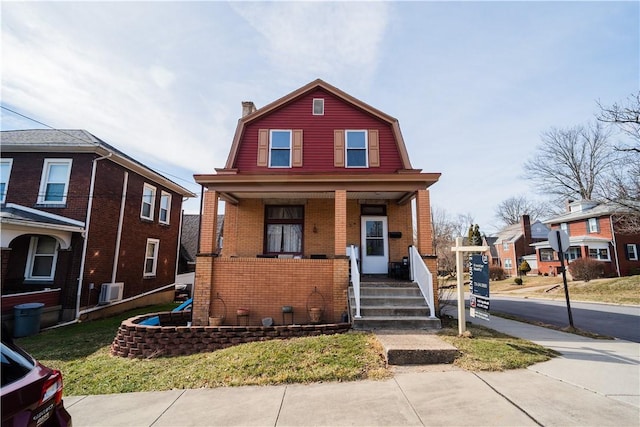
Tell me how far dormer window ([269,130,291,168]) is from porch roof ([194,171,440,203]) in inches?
87.4

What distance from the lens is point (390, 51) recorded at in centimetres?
866

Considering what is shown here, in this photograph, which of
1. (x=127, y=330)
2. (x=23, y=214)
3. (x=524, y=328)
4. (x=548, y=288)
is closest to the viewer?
(x=127, y=330)

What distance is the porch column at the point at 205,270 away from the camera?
811 centimetres

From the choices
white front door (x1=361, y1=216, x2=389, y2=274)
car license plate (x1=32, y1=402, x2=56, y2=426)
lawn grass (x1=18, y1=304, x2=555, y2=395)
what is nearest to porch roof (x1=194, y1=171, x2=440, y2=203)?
white front door (x1=361, y1=216, x2=389, y2=274)

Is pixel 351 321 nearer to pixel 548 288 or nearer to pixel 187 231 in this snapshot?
pixel 187 231

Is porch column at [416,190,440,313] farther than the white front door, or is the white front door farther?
the white front door

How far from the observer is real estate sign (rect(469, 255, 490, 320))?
6387 millimetres

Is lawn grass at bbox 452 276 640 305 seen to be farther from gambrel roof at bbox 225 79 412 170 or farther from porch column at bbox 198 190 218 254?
porch column at bbox 198 190 218 254

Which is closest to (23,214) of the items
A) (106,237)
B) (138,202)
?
(106,237)

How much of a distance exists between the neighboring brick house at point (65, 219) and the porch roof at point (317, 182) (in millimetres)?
5853

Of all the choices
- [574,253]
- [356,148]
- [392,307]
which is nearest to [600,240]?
[574,253]

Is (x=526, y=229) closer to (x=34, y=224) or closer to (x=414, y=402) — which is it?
(x=414, y=402)

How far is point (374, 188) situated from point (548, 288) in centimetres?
2209

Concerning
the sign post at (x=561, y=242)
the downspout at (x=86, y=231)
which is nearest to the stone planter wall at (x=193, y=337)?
the downspout at (x=86, y=231)
